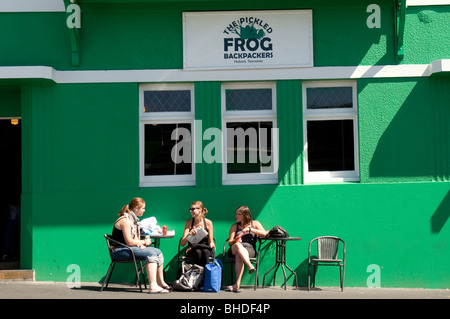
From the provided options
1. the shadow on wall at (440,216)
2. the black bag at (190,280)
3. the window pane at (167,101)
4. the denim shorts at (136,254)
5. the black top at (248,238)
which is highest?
the window pane at (167,101)

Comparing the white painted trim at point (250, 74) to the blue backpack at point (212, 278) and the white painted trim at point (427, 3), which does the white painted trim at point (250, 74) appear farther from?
the blue backpack at point (212, 278)

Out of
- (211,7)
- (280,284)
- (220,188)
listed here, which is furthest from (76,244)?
(211,7)

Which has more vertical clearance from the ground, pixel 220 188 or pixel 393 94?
pixel 393 94

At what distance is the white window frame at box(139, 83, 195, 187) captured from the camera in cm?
1021

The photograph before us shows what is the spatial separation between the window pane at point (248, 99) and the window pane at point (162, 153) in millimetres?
753

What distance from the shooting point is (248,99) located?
1033cm

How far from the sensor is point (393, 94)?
10.2 m

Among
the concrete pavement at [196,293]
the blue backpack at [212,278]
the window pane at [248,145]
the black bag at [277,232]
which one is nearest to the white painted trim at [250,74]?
the window pane at [248,145]

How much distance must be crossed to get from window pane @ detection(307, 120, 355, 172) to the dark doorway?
16.2 ft

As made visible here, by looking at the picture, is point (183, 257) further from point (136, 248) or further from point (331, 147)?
point (331, 147)

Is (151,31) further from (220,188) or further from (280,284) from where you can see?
(280,284)

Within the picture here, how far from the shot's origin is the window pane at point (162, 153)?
405 inches

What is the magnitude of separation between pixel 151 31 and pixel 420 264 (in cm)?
534

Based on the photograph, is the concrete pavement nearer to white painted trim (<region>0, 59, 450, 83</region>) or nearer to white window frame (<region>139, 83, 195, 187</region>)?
white window frame (<region>139, 83, 195, 187</region>)
